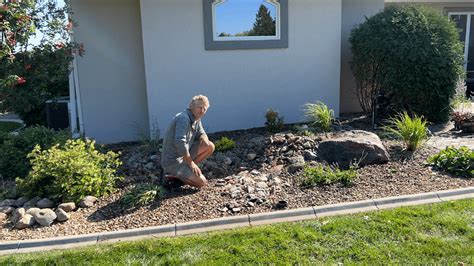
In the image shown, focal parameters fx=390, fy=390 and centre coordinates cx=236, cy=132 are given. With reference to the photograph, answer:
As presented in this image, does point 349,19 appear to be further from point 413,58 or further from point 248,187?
point 248,187

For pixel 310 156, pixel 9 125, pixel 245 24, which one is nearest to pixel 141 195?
pixel 310 156

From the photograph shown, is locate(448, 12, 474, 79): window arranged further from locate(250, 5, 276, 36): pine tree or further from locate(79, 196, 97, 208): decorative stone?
locate(79, 196, 97, 208): decorative stone

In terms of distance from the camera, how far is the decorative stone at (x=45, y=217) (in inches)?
164

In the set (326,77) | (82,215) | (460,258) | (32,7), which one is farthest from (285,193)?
(32,7)

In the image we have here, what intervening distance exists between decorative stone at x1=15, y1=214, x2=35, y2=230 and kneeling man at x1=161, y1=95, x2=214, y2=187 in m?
1.54

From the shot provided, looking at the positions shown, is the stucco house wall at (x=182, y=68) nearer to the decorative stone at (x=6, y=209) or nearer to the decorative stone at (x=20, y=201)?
the decorative stone at (x=20, y=201)

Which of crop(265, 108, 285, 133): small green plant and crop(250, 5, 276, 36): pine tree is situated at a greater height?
crop(250, 5, 276, 36): pine tree

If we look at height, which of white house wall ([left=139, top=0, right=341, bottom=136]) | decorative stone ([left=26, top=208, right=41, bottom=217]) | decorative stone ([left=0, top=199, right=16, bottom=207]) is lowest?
decorative stone ([left=0, top=199, right=16, bottom=207])

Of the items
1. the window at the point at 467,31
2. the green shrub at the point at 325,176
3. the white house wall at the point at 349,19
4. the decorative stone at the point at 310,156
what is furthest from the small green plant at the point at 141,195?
the window at the point at 467,31

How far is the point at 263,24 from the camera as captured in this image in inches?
308

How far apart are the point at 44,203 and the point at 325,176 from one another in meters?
3.43

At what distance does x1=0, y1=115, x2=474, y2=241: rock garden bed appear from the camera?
4223 mm

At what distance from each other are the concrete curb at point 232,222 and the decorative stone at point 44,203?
0.85 meters

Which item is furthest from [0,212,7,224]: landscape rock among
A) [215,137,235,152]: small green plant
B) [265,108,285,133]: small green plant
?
[265,108,285,133]: small green plant
